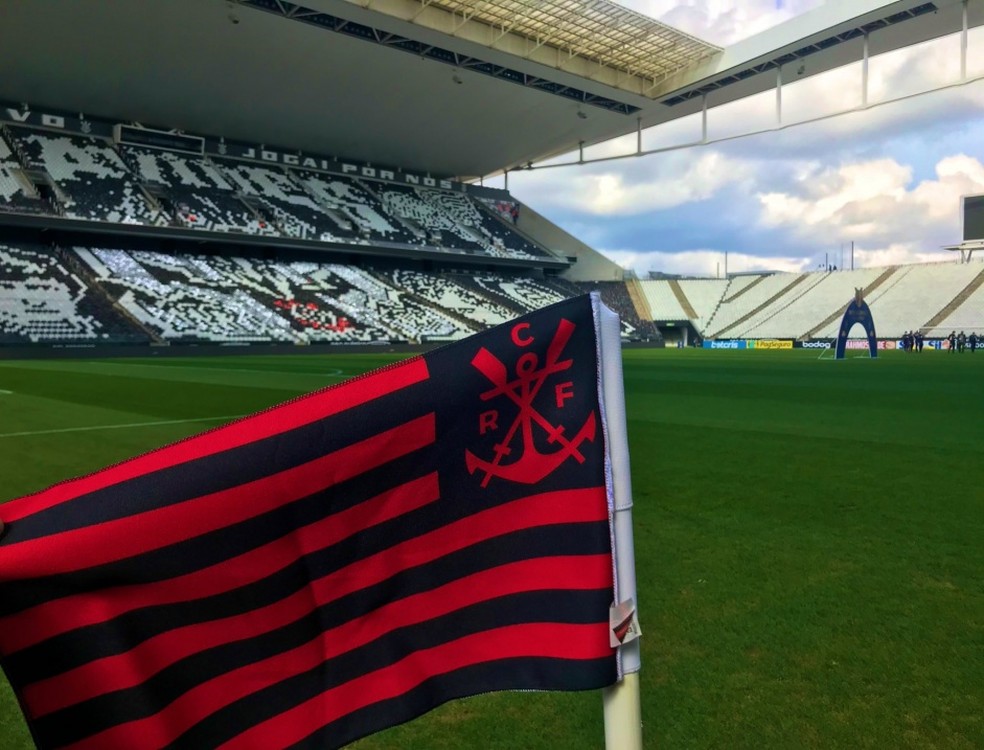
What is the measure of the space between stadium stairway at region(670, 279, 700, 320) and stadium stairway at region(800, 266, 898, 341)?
842 centimetres

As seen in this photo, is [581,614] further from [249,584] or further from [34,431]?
[34,431]

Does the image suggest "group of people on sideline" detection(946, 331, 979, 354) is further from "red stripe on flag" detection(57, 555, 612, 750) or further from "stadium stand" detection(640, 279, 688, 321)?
"red stripe on flag" detection(57, 555, 612, 750)

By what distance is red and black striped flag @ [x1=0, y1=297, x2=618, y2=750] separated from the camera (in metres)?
1.19

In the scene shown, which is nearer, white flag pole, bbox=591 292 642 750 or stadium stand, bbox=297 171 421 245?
white flag pole, bbox=591 292 642 750

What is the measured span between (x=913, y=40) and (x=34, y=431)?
30580 millimetres

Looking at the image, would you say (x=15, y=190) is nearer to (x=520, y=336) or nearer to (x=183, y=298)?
(x=183, y=298)

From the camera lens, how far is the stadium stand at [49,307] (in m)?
30.5

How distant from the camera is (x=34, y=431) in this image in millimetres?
8930

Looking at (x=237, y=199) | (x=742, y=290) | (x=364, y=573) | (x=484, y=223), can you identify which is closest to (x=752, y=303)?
(x=742, y=290)

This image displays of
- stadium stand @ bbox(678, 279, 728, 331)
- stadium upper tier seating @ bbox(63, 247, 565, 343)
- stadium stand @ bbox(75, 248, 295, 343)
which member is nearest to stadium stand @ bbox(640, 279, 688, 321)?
stadium stand @ bbox(678, 279, 728, 331)

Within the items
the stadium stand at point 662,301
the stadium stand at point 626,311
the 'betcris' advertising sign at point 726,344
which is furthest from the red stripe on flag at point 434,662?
the stadium stand at point 662,301

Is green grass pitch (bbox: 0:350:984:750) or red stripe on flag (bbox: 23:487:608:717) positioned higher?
red stripe on flag (bbox: 23:487:608:717)

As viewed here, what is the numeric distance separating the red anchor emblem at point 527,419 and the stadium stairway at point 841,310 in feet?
162

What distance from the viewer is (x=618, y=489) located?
54.4 inches
